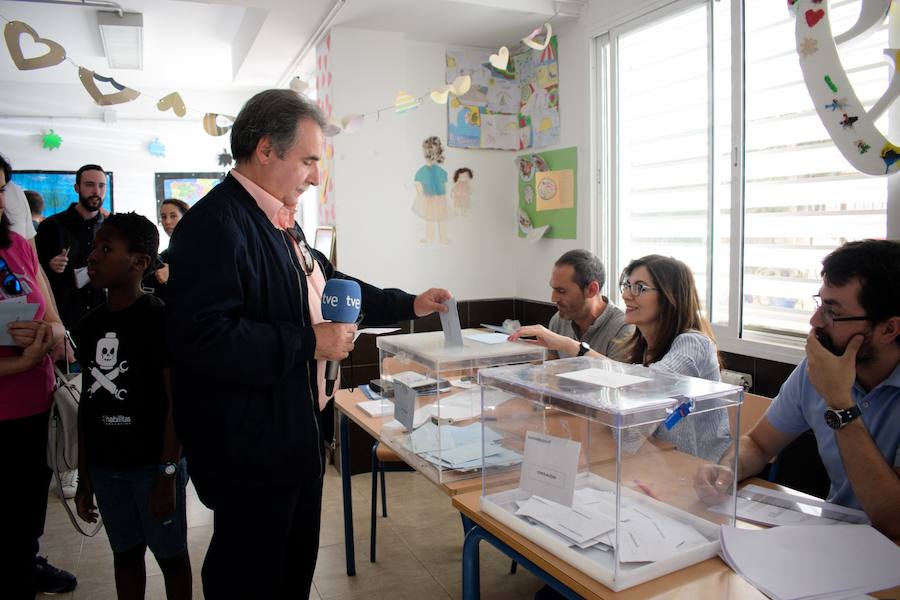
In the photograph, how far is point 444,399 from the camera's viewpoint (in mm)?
1948

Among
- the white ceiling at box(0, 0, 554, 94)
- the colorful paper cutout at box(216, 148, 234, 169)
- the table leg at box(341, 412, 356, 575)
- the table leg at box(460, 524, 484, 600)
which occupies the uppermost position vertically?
the white ceiling at box(0, 0, 554, 94)

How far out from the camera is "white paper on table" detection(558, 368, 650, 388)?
4.76 ft

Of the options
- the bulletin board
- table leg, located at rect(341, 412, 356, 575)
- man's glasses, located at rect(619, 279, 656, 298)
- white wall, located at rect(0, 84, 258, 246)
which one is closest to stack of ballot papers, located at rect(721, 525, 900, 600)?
man's glasses, located at rect(619, 279, 656, 298)

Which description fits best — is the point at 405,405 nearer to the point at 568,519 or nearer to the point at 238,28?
the point at 568,519

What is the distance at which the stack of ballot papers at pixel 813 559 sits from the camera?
46.5 inches

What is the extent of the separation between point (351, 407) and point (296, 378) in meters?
1.10

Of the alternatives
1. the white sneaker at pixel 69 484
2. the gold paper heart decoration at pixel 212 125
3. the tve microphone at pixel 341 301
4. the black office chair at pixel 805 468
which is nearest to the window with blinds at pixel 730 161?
the black office chair at pixel 805 468

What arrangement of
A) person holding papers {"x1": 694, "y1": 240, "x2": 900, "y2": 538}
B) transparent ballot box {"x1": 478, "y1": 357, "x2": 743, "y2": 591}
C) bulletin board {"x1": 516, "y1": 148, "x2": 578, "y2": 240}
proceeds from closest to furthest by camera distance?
transparent ballot box {"x1": 478, "y1": 357, "x2": 743, "y2": 591}
person holding papers {"x1": 694, "y1": 240, "x2": 900, "y2": 538}
bulletin board {"x1": 516, "y1": 148, "x2": 578, "y2": 240}

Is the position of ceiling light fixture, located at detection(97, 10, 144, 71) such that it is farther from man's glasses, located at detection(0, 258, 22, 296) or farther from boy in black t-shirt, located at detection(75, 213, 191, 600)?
boy in black t-shirt, located at detection(75, 213, 191, 600)

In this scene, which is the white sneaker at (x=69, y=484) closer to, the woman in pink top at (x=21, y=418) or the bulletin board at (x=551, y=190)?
the woman in pink top at (x=21, y=418)

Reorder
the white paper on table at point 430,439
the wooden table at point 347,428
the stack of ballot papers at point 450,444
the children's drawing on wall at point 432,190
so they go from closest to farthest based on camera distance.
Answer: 1. the stack of ballot papers at point 450,444
2. the white paper on table at point 430,439
3. the wooden table at point 347,428
4. the children's drawing on wall at point 432,190

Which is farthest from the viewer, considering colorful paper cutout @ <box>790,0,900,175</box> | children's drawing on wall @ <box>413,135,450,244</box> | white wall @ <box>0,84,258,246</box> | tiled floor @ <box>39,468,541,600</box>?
white wall @ <box>0,84,258,246</box>

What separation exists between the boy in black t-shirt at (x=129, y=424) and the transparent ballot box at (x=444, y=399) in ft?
2.29

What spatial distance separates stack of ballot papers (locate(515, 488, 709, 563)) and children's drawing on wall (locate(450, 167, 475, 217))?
3.15 m
